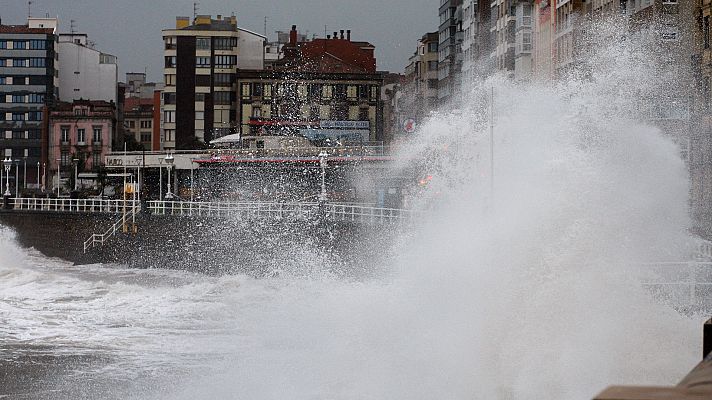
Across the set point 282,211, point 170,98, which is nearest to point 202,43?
point 170,98

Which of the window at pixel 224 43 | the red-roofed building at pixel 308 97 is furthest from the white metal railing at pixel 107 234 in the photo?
the window at pixel 224 43

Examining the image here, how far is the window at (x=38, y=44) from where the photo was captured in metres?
112

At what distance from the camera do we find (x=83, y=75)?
117 meters

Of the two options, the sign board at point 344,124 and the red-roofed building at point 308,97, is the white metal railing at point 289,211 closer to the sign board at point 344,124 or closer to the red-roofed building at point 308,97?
the sign board at point 344,124

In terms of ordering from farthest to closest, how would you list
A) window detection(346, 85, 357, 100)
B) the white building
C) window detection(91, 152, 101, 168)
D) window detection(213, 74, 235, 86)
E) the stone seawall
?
the white building
window detection(213, 74, 235, 86)
window detection(346, 85, 357, 100)
window detection(91, 152, 101, 168)
the stone seawall

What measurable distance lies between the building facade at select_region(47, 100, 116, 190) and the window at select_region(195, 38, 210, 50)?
9.25m

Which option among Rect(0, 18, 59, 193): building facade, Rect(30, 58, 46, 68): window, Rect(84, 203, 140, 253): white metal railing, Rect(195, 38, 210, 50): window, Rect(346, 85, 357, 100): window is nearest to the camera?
Rect(84, 203, 140, 253): white metal railing

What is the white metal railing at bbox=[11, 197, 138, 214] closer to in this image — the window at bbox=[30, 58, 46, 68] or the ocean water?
the ocean water

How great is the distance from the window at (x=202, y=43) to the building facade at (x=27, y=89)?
16135 mm

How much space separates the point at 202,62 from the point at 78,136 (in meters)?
12.7

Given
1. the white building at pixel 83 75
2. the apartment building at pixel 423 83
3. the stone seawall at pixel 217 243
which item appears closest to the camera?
the stone seawall at pixel 217 243

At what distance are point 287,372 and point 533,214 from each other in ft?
16.9

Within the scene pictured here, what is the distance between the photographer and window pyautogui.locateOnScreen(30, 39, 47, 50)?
112 meters

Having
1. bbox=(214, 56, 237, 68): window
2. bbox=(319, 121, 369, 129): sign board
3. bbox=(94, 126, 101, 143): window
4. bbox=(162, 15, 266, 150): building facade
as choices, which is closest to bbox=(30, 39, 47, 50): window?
bbox=(162, 15, 266, 150): building facade
